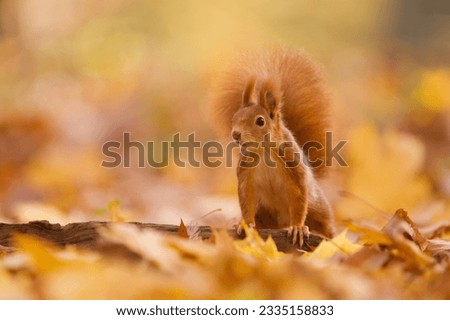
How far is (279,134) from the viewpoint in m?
1.72

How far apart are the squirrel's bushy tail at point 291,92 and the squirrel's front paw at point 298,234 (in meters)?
0.40

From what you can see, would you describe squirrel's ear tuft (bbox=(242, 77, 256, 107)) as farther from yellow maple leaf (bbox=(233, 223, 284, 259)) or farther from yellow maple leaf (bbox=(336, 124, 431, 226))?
yellow maple leaf (bbox=(336, 124, 431, 226))

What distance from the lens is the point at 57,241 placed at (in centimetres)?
150

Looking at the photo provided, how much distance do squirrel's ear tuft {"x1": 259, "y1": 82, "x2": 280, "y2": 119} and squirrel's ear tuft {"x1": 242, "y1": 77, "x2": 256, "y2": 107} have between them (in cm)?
2

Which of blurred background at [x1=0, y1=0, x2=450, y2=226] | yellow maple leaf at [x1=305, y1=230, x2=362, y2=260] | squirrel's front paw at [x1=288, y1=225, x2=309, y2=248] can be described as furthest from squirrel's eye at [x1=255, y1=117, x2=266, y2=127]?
blurred background at [x1=0, y1=0, x2=450, y2=226]

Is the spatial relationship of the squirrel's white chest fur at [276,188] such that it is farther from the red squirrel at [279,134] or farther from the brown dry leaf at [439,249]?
the brown dry leaf at [439,249]

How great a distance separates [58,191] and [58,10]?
2.85 feet

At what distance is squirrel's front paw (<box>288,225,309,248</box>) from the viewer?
1.52 metres

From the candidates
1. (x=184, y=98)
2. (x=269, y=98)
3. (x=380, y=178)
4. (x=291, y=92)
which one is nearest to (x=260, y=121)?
(x=269, y=98)

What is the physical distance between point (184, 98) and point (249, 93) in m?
1.74

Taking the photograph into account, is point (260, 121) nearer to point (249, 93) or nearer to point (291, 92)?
point (249, 93)

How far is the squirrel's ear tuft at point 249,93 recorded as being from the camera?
1.69 meters

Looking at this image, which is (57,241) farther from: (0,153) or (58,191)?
(0,153)

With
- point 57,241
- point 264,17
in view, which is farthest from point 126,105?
point 57,241
